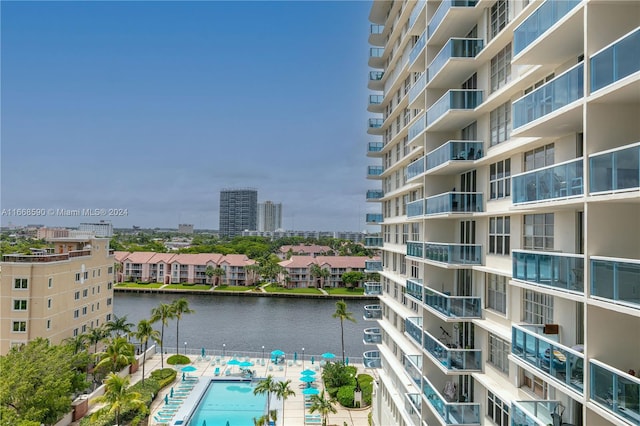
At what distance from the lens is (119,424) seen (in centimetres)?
2641

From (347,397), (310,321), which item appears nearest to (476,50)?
(347,397)

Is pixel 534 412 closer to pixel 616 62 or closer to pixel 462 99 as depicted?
pixel 616 62

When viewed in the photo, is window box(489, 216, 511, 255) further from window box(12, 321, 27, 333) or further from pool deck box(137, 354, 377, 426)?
window box(12, 321, 27, 333)

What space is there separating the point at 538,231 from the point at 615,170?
4716 mm

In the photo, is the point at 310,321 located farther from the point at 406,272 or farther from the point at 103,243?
the point at 406,272

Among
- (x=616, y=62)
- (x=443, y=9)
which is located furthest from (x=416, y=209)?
(x=616, y=62)

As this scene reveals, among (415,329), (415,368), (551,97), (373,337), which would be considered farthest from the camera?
(373,337)

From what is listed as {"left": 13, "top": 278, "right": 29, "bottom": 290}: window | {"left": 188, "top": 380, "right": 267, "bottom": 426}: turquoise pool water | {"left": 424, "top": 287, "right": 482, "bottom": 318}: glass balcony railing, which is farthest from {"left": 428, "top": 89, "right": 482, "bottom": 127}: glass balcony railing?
{"left": 13, "top": 278, "right": 29, "bottom": 290}: window

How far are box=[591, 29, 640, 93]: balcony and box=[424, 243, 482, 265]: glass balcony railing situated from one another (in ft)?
25.3

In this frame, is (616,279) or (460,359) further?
(460,359)

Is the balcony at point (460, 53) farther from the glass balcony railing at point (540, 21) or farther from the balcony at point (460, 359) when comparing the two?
the balcony at point (460, 359)

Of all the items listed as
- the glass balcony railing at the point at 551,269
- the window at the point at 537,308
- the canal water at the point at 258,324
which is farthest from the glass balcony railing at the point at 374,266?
the canal water at the point at 258,324

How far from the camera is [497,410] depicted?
43.7ft

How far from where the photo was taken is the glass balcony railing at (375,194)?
2959cm
